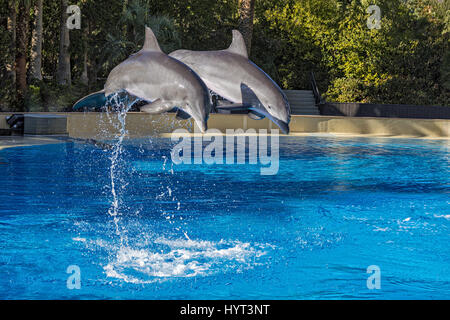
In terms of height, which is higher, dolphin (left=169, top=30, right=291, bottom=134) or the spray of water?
dolphin (left=169, top=30, right=291, bottom=134)

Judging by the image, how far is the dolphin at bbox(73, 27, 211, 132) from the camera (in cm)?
391

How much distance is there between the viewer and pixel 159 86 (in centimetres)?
418

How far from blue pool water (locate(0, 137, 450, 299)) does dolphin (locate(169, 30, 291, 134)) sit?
10.8 feet

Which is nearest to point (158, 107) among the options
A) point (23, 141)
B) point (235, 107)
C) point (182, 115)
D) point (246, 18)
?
point (182, 115)

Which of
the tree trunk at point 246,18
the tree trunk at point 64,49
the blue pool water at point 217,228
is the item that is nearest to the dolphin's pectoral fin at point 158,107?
the blue pool water at point 217,228

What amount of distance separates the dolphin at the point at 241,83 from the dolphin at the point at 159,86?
0.15 meters

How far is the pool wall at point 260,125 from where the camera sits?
68.4ft

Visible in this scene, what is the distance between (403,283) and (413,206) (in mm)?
4564

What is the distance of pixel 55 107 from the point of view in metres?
23.7

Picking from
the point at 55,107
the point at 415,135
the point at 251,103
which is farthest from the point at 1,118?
the point at 251,103

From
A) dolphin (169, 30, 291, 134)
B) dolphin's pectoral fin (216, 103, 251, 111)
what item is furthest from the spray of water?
dolphin's pectoral fin (216, 103, 251, 111)

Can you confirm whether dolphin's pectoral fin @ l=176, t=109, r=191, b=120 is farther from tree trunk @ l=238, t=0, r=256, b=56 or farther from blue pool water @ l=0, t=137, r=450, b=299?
tree trunk @ l=238, t=0, r=256, b=56

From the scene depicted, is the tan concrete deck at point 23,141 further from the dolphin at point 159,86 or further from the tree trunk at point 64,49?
the dolphin at point 159,86

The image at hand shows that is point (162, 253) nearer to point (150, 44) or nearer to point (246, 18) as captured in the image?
point (150, 44)
